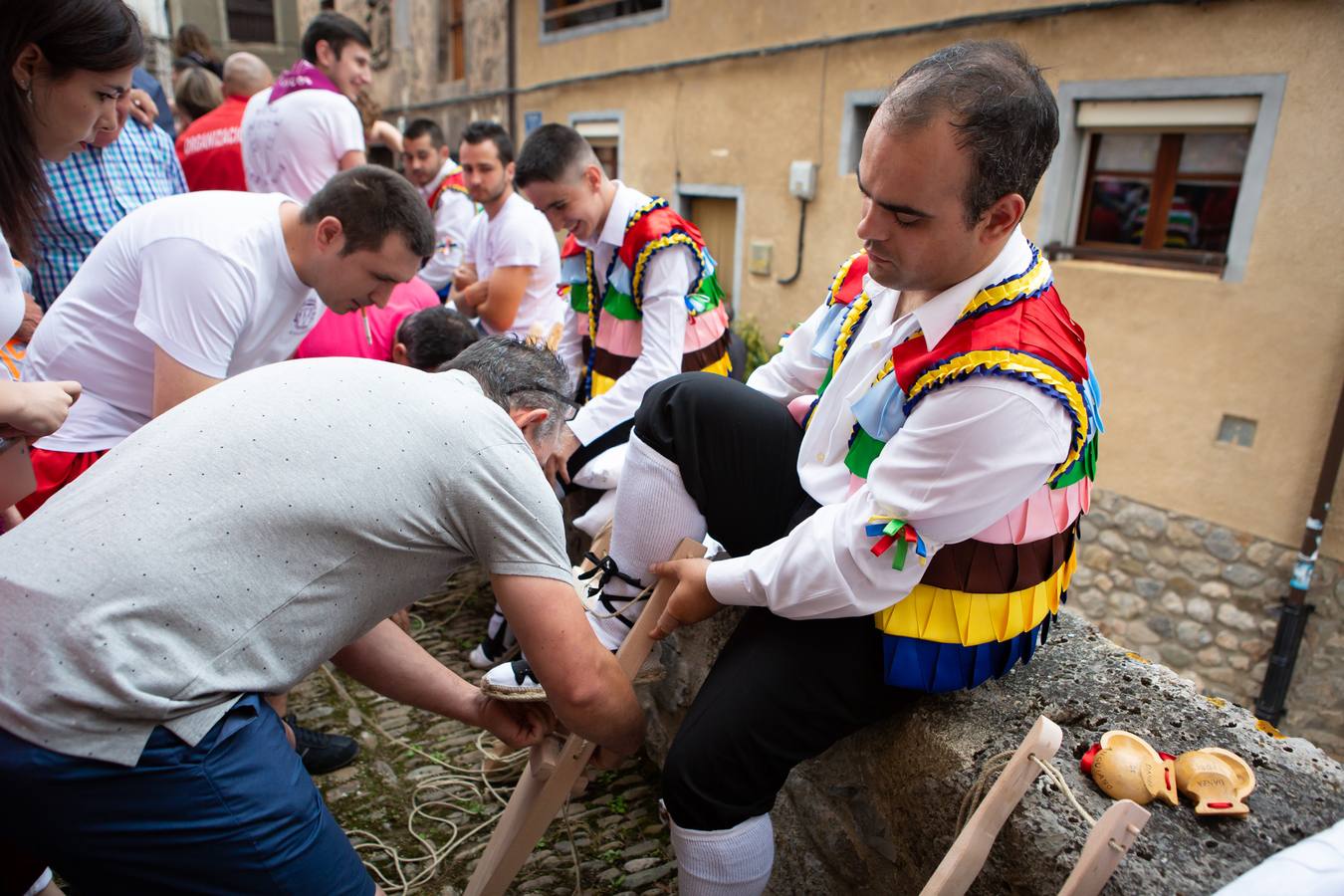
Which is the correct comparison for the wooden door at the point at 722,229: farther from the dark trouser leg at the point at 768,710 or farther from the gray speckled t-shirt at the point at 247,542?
the gray speckled t-shirt at the point at 247,542

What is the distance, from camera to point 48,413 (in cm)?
165

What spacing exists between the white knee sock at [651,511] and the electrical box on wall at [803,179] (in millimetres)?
6090

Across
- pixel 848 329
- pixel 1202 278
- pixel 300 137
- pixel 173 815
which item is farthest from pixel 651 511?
pixel 1202 278

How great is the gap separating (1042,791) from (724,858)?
60 centimetres

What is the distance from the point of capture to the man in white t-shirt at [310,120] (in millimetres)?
4008

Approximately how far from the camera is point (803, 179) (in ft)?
24.8

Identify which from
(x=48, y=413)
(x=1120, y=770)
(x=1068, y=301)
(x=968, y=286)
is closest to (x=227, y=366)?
(x=48, y=413)

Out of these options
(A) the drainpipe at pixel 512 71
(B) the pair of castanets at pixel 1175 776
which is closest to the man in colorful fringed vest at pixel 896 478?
(B) the pair of castanets at pixel 1175 776

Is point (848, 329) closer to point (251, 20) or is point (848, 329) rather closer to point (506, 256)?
point (506, 256)

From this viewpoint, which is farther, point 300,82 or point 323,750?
point 300,82

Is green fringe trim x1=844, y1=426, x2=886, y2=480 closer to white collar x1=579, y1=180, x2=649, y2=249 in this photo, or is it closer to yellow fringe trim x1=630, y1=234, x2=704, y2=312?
yellow fringe trim x1=630, y1=234, x2=704, y2=312

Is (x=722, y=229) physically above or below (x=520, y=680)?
above

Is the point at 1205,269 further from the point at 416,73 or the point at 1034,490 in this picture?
the point at 416,73

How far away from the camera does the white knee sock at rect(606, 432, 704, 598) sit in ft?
6.43
